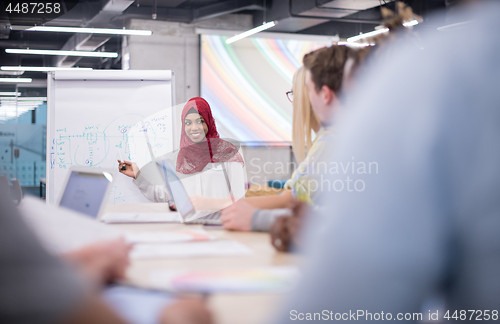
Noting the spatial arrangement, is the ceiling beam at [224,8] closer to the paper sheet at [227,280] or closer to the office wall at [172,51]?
the office wall at [172,51]

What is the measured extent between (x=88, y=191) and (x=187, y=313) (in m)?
0.59

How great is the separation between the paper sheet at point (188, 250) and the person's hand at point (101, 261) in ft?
0.12

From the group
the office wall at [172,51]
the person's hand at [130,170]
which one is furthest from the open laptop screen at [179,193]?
Answer: the office wall at [172,51]

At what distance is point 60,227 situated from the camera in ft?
→ 2.91

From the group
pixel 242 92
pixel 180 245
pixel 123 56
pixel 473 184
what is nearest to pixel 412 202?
pixel 473 184

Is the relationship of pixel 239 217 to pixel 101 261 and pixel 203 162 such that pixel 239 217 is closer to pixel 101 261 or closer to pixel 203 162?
pixel 101 261

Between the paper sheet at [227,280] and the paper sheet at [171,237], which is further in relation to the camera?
the paper sheet at [171,237]

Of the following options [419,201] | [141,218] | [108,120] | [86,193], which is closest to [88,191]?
[86,193]

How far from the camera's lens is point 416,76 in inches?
28.4

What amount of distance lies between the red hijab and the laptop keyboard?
1.01 metres

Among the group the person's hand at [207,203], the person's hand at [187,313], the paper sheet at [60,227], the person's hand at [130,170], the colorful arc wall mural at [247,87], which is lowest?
the person's hand at [187,313]

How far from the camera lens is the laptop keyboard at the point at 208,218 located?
1250 mm

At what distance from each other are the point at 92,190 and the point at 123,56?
615 cm

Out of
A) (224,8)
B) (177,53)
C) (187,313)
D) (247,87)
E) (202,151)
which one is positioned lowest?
(187,313)
